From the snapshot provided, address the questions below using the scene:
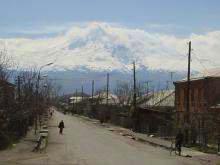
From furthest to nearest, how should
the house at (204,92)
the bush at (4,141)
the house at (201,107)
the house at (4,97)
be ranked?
the house at (204,92)
the house at (201,107)
the house at (4,97)
the bush at (4,141)

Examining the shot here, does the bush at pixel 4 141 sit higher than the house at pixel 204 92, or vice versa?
the house at pixel 204 92

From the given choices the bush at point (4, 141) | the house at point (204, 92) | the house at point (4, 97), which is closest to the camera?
the bush at point (4, 141)

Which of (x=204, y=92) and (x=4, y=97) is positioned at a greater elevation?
(x=204, y=92)

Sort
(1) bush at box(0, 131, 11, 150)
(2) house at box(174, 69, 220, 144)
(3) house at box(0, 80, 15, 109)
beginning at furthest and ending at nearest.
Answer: (2) house at box(174, 69, 220, 144) < (3) house at box(0, 80, 15, 109) < (1) bush at box(0, 131, 11, 150)

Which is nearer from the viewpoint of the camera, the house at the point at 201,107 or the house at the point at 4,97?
the house at the point at 4,97

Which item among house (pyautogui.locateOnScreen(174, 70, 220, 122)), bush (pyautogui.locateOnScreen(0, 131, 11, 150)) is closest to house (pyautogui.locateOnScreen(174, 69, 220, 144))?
house (pyautogui.locateOnScreen(174, 70, 220, 122))

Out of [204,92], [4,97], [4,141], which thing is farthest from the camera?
[204,92]

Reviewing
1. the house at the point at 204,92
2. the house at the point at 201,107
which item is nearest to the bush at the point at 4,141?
the house at the point at 201,107

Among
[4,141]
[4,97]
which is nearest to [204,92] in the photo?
[4,97]

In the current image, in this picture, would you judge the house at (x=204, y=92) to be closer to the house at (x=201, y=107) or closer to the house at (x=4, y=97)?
the house at (x=201, y=107)

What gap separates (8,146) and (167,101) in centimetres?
5290

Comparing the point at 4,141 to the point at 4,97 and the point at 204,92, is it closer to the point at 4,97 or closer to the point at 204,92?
the point at 4,97

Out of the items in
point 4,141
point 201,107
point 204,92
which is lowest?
point 4,141

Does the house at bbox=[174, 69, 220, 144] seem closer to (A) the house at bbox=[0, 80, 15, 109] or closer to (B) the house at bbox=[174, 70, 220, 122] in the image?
(B) the house at bbox=[174, 70, 220, 122]
